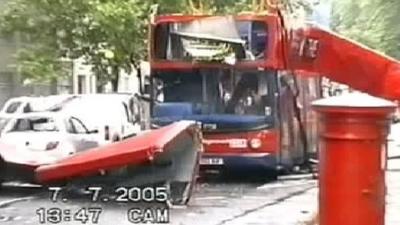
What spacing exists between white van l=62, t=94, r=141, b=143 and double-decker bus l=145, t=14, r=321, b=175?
4522 millimetres

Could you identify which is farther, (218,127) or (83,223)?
(218,127)

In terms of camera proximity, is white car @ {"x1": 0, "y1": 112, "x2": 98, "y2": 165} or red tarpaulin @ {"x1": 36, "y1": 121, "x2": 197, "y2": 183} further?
white car @ {"x1": 0, "y1": 112, "x2": 98, "y2": 165}

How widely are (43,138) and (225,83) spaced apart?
3.64 meters

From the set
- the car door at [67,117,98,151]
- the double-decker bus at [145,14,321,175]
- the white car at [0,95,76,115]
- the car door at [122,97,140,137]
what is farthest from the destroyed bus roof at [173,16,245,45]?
the white car at [0,95,76,115]

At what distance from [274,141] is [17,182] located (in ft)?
16.2

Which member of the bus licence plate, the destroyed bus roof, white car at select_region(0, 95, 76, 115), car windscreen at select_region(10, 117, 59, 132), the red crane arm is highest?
the destroyed bus roof

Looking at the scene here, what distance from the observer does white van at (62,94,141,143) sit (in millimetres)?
25734

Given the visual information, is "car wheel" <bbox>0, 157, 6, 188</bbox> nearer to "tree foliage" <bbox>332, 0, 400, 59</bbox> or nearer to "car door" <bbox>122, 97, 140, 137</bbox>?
"car door" <bbox>122, 97, 140, 137</bbox>

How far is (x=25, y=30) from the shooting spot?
1444 inches

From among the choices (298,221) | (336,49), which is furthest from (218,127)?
(298,221)

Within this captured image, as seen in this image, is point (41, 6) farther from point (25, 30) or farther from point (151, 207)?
point (151, 207)

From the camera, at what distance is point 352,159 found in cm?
663

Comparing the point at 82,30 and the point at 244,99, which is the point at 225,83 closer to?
the point at 244,99

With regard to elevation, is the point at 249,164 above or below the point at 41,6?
below
